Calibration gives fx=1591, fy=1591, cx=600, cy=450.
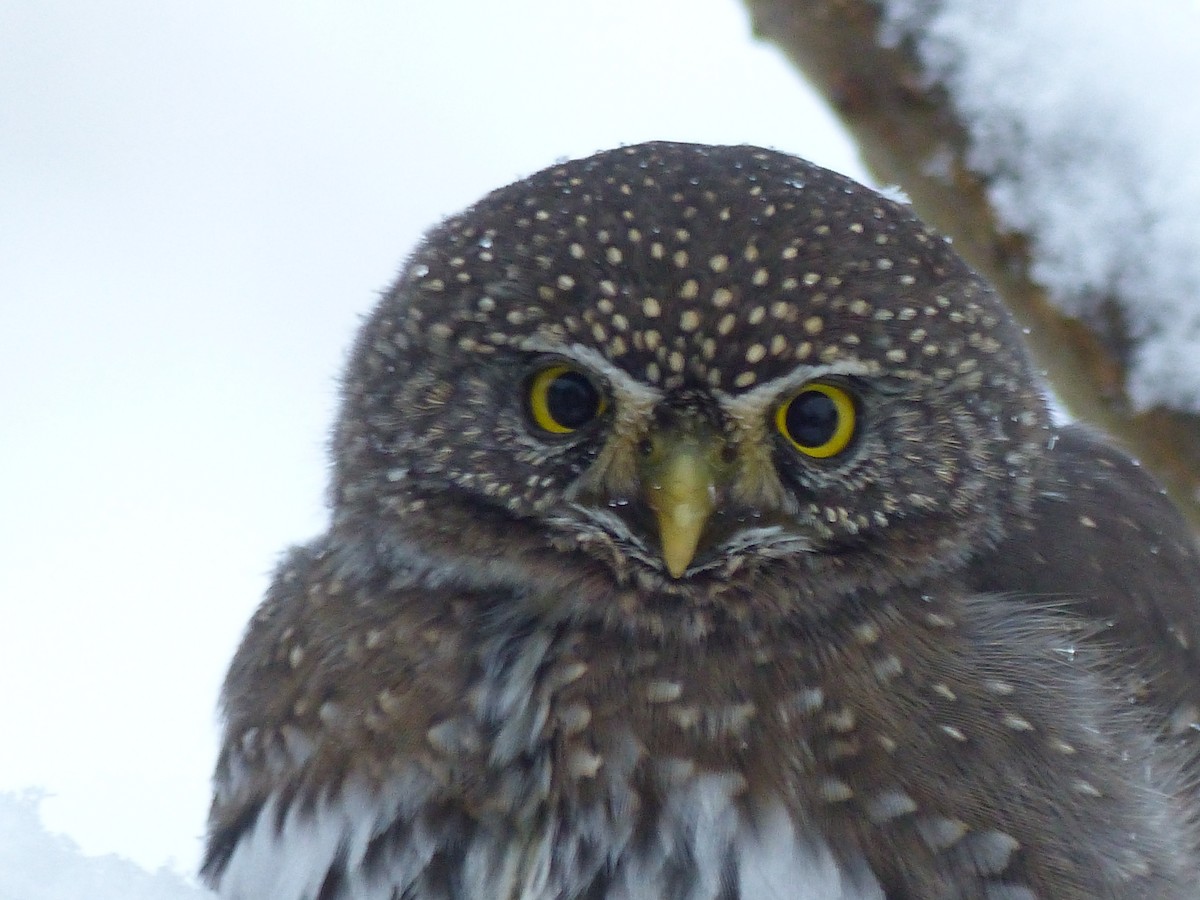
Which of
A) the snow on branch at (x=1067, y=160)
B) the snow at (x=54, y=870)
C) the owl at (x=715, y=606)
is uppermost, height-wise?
the snow on branch at (x=1067, y=160)

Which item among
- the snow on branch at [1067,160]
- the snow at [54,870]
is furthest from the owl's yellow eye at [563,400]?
the snow on branch at [1067,160]

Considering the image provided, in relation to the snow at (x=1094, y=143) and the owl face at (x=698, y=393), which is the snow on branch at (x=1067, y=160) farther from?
the owl face at (x=698, y=393)

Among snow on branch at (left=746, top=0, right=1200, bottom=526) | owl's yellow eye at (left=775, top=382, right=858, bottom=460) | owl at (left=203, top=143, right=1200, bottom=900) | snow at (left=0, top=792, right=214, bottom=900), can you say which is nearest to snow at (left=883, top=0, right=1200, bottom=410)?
snow on branch at (left=746, top=0, right=1200, bottom=526)

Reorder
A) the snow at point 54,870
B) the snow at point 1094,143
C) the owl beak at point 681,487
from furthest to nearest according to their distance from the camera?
the snow at point 1094,143
the owl beak at point 681,487
the snow at point 54,870

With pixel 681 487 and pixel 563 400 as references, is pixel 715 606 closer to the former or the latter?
pixel 681 487

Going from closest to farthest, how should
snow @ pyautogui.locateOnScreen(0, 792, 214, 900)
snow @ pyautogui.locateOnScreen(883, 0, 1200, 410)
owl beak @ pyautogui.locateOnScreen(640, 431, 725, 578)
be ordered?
snow @ pyautogui.locateOnScreen(0, 792, 214, 900), owl beak @ pyautogui.locateOnScreen(640, 431, 725, 578), snow @ pyautogui.locateOnScreen(883, 0, 1200, 410)

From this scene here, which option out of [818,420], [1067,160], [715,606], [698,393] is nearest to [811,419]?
[818,420]

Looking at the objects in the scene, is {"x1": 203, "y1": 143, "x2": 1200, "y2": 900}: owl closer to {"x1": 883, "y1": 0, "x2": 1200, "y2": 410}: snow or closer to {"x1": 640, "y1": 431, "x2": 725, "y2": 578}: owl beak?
{"x1": 640, "y1": 431, "x2": 725, "y2": 578}: owl beak
